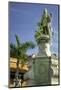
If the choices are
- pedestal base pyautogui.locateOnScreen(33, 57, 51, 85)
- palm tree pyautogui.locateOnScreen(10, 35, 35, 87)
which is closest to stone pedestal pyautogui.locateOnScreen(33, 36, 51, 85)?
pedestal base pyautogui.locateOnScreen(33, 57, 51, 85)

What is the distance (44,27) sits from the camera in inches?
137

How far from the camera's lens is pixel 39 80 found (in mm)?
3477

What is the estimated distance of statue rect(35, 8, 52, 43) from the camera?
3471mm

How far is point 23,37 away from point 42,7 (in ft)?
1.42

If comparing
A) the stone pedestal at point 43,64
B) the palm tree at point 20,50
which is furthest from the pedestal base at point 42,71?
the palm tree at point 20,50

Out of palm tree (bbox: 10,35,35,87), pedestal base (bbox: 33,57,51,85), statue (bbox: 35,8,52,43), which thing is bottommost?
pedestal base (bbox: 33,57,51,85)

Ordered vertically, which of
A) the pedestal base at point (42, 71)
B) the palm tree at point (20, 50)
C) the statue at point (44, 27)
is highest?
the statue at point (44, 27)

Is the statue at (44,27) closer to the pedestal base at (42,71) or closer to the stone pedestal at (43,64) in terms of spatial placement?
the stone pedestal at (43,64)

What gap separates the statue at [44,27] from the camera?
11.4 ft

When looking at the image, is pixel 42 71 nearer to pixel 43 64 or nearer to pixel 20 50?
pixel 43 64

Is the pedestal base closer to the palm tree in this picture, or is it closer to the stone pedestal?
the stone pedestal

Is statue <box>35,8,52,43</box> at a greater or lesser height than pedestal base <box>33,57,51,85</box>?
greater

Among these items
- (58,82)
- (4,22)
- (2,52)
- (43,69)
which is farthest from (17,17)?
(58,82)

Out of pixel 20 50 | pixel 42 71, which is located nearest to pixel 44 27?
pixel 20 50
